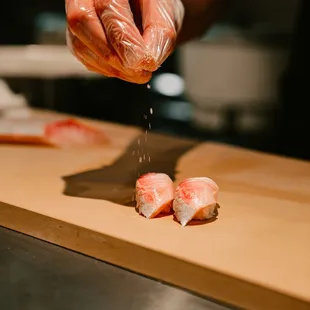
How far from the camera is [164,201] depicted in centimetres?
95

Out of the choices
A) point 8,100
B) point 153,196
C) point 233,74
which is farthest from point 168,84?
point 153,196

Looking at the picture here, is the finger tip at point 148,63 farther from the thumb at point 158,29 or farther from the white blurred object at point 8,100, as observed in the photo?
the white blurred object at point 8,100

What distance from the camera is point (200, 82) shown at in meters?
2.50

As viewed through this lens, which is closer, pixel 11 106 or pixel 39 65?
pixel 11 106

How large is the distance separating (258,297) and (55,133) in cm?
84

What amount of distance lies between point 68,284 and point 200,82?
1.71 m

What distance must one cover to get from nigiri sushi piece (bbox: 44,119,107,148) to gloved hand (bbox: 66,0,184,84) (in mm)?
383

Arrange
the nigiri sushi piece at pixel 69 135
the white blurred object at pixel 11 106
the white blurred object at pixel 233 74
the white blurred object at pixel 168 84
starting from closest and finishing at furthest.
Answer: the nigiri sushi piece at pixel 69 135, the white blurred object at pixel 11 106, the white blurred object at pixel 233 74, the white blurred object at pixel 168 84

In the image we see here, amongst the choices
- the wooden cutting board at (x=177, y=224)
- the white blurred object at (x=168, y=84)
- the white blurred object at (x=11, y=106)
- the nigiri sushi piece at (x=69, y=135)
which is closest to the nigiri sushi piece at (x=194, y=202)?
the wooden cutting board at (x=177, y=224)

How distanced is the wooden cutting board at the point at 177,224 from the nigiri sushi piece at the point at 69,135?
0.05 meters

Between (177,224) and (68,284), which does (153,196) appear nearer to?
(177,224)

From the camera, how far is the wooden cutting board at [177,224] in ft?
2.50

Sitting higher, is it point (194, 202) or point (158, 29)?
point (158, 29)

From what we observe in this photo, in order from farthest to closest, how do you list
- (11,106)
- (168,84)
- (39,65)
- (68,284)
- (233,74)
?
(168,84)
(233,74)
(39,65)
(11,106)
(68,284)
